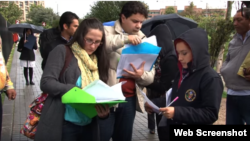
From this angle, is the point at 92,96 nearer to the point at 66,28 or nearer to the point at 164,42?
A: the point at 164,42

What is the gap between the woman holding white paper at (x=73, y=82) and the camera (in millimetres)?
1834

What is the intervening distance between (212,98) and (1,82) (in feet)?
6.29

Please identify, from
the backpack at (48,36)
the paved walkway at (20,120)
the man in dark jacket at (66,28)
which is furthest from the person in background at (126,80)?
the paved walkway at (20,120)

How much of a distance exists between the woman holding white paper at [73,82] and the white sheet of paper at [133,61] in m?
0.25

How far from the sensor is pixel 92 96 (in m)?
1.60

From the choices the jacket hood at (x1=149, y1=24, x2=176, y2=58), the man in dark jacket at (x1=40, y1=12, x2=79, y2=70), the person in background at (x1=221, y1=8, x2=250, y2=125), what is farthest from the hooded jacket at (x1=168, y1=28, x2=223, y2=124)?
the man in dark jacket at (x1=40, y1=12, x2=79, y2=70)

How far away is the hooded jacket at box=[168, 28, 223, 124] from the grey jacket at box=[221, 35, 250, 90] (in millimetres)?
1283

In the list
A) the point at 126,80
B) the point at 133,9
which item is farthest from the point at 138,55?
the point at 133,9

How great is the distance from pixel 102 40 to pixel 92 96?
0.68 meters

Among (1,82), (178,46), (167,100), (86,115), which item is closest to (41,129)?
(86,115)

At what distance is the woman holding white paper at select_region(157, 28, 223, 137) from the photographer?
75.1 inches

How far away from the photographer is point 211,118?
193 centimetres

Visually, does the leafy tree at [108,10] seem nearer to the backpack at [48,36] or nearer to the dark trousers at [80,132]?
the backpack at [48,36]

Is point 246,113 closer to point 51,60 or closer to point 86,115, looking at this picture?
point 86,115
